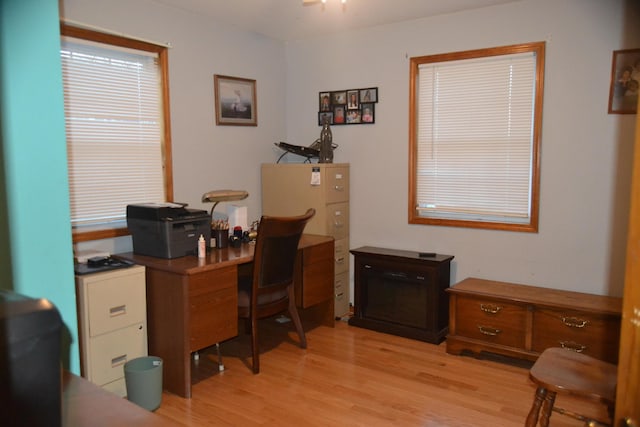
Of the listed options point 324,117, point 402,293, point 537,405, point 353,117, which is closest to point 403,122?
point 353,117

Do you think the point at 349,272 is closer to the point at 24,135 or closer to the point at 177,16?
the point at 177,16

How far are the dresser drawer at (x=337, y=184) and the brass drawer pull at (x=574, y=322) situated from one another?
195 cm

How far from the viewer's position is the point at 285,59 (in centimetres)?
468

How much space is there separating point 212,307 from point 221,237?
0.60 m

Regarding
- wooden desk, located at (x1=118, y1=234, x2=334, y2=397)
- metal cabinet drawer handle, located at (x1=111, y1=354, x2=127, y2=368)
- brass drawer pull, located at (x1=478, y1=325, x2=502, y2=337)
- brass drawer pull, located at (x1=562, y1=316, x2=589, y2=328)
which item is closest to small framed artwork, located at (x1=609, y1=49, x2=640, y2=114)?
brass drawer pull, located at (x1=562, y1=316, x2=589, y2=328)

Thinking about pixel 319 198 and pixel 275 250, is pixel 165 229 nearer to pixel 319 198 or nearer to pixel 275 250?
pixel 275 250

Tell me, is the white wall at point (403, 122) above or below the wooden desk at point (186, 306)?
above

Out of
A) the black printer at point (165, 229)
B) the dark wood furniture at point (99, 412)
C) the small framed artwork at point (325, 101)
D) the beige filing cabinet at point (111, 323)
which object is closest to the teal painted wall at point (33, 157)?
the dark wood furniture at point (99, 412)

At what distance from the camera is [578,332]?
10.2ft

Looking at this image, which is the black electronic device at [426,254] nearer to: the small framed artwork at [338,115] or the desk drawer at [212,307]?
the small framed artwork at [338,115]

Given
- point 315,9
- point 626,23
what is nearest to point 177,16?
point 315,9

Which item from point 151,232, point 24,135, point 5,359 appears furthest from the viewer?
point 151,232

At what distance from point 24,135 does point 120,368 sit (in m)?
1.90

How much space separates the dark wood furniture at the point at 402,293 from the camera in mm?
3742
